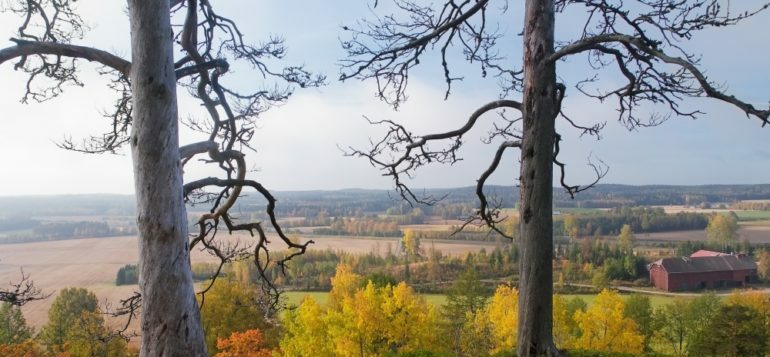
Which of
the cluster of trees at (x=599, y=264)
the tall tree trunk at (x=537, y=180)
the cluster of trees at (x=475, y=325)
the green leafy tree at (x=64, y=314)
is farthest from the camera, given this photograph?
the cluster of trees at (x=599, y=264)

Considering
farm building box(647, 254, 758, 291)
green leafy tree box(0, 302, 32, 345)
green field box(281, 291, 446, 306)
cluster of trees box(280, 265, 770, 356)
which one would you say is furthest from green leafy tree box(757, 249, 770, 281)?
green leafy tree box(0, 302, 32, 345)

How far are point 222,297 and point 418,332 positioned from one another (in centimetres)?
871

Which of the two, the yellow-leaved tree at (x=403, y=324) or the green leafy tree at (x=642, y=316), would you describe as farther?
the green leafy tree at (x=642, y=316)

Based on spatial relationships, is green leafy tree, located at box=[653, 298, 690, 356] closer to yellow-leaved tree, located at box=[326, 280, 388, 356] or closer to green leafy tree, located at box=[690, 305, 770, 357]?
green leafy tree, located at box=[690, 305, 770, 357]

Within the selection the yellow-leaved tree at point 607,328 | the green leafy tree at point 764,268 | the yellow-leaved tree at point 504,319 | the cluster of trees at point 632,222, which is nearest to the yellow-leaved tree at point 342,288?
the yellow-leaved tree at point 504,319

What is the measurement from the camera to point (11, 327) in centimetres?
2308

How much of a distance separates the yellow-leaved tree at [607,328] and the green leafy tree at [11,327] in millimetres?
22501

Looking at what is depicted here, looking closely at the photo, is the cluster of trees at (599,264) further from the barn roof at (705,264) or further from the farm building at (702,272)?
the barn roof at (705,264)

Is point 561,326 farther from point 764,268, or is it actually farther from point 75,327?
point 764,268

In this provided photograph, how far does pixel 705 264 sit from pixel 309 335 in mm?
43235

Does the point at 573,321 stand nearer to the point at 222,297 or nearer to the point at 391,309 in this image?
the point at 391,309

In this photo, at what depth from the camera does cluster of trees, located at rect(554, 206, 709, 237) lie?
71000mm

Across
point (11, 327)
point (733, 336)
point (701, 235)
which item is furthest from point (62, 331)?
point (701, 235)

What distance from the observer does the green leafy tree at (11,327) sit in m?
21.7
